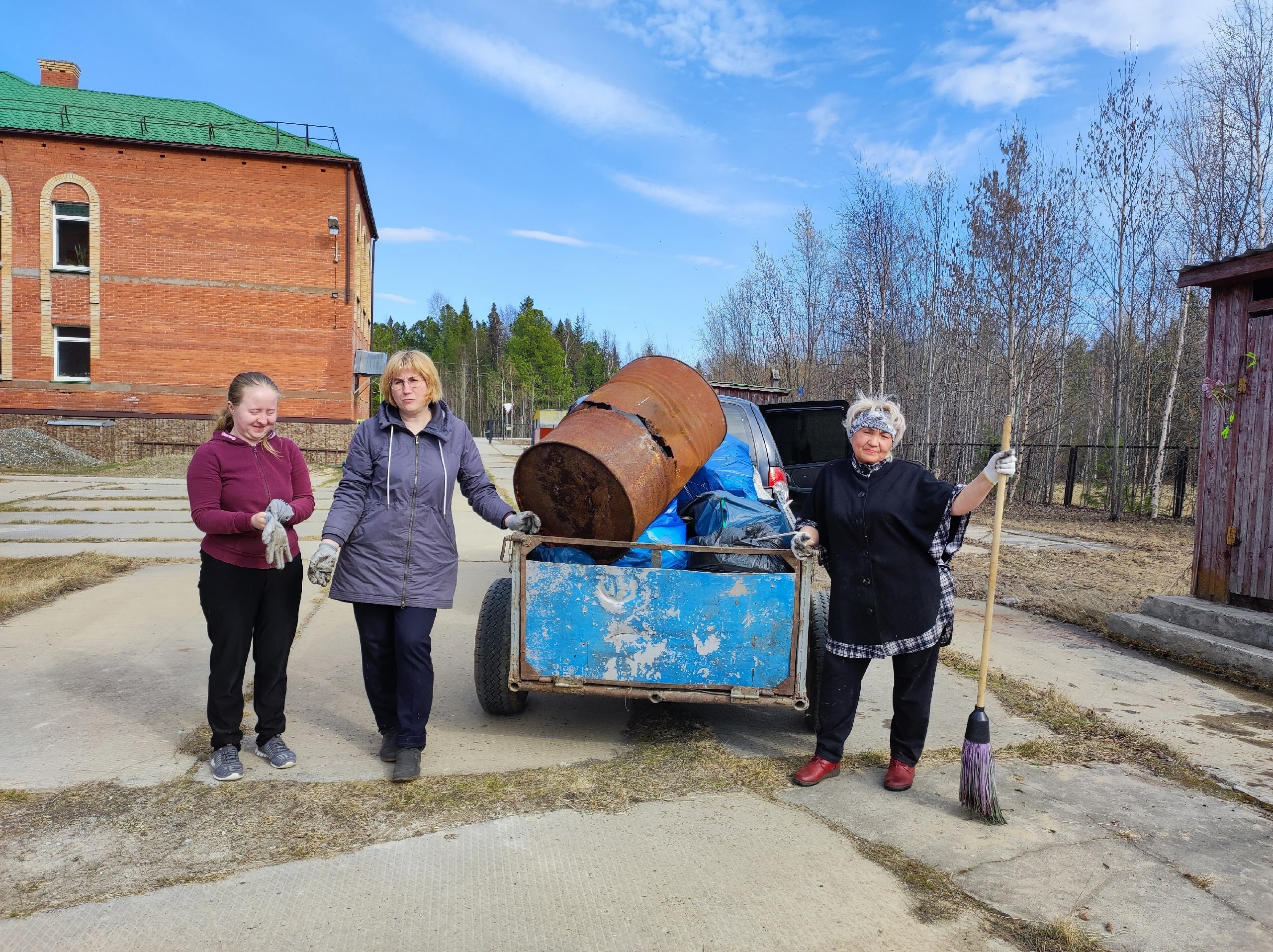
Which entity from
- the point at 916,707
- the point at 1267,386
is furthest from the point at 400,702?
the point at 1267,386

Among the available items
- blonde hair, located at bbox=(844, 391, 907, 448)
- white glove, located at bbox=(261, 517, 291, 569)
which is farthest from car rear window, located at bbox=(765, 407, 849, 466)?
white glove, located at bbox=(261, 517, 291, 569)

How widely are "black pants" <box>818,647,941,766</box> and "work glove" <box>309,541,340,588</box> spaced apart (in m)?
2.09

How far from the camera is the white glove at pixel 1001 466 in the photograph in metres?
3.04

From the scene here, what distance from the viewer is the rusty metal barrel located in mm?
3629

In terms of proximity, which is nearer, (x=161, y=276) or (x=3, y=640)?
(x=3, y=640)

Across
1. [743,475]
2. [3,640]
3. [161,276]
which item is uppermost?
[161,276]

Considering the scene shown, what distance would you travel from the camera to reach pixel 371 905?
2.40 metres

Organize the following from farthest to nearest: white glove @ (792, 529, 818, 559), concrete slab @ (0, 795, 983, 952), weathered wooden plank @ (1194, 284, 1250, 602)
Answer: weathered wooden plank @ (1194, 284, 1250, 602) → white glove @ (792, 529, 818, 559) → concrete slab @ (0, 795, 983, 952)

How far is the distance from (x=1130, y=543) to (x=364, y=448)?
12.6 metres

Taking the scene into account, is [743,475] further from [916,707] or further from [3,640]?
[3,640]

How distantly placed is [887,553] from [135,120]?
28.3 meters

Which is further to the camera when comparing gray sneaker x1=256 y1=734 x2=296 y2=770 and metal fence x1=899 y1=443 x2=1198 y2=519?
metal fence x1=899 y1=443 x2=1198 y2=519

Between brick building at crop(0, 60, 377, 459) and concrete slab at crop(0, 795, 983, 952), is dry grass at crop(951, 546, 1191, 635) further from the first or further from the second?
brick building at crop(0, 60, 377, 459)

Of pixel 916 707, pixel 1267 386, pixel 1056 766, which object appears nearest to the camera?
pixel 916 707
